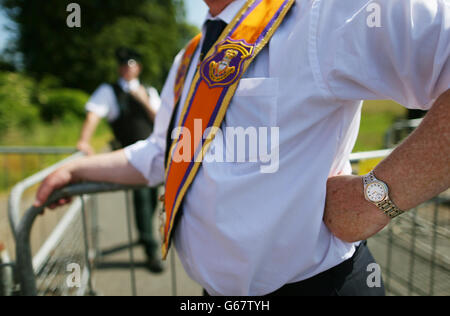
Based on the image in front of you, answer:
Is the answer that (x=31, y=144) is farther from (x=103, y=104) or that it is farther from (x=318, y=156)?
(x=318, y=156)

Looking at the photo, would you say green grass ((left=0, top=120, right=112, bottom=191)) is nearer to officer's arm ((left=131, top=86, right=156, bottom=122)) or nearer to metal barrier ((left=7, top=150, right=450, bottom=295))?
officer's arm ((left=131, top=86, right=156, bottom=122))

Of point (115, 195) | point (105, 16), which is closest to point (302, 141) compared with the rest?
point (115, 195)

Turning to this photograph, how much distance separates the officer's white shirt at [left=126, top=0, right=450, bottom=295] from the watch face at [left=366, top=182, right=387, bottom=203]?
0.47ft

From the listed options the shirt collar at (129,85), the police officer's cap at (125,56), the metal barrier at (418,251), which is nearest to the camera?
the metal barrier at (418,251)

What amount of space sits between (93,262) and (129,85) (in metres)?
2.01

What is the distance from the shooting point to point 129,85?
4.05m

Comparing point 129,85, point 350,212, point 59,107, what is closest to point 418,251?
point 350,212

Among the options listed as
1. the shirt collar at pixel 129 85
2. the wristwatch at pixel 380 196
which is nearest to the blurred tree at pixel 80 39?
the shirt collar at pixel 129 85

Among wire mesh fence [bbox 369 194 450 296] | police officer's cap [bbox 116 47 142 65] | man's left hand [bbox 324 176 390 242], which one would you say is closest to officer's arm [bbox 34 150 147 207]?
man's left hand [bbox 324 176 390 242]

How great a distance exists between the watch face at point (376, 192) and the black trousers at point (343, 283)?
32 cm

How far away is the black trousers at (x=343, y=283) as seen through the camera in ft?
3.60

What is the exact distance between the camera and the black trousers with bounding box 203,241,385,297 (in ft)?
3.60

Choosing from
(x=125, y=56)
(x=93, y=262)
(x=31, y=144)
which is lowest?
(x=93, y=262)

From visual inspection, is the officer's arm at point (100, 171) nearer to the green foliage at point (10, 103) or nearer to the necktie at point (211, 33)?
the necktie at point (211, 33)
